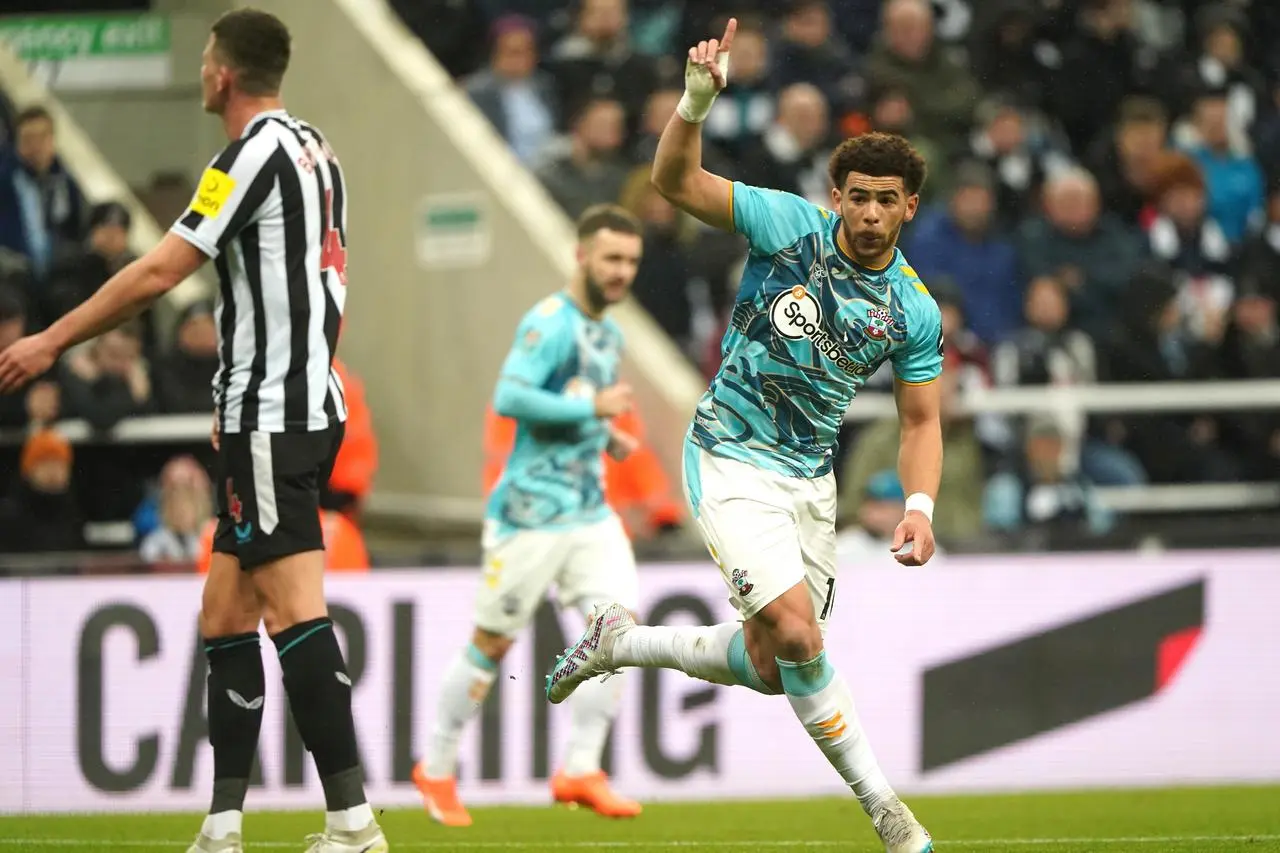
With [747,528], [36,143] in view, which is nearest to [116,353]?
[36,143]

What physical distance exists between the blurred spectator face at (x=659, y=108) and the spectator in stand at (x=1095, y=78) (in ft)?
7.78

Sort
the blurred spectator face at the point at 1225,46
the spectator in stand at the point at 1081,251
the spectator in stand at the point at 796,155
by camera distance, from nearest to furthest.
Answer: the spectator in stand at the point at 1081,251 < the spectator in stand at the point at 796,155 < the blurred spectator face at the point at 1225,46

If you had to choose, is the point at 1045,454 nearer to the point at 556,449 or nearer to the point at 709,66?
the point at 556,449

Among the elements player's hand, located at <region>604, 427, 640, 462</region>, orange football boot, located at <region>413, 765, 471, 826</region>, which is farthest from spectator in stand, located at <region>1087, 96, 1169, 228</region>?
orange football boot, located at <region>413, 765, 471, 826</region>

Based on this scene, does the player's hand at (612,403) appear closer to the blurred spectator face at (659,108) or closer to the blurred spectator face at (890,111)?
the blurred spectator face at (659,108)

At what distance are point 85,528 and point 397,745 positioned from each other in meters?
2.30

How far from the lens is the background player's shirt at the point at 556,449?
8.31 m

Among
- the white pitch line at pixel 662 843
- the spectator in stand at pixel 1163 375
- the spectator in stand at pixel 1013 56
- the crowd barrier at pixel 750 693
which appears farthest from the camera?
the spectator in stand at pixel 1013 56

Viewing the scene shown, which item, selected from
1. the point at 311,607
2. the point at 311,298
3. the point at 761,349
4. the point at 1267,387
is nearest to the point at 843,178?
the point at 761,349

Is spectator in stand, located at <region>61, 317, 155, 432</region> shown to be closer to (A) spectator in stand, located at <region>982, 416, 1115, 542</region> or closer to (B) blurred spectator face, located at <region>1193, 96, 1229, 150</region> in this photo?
(A) spectator in stand, located at <region>982, 416, 1115, 542</region>

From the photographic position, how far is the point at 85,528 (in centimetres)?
1067

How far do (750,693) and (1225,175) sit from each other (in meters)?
5.12

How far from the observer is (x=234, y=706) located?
5945 millimetres

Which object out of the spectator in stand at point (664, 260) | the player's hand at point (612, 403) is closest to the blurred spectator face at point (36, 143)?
the spectator in stand at point (664, 260)
